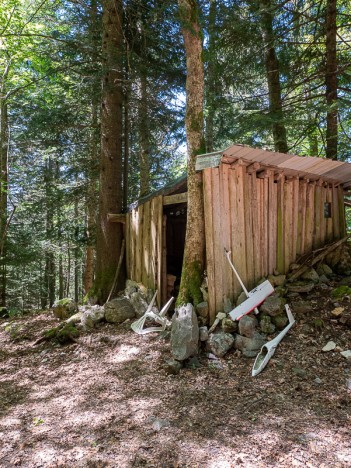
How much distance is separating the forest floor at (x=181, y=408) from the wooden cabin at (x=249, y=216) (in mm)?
1140

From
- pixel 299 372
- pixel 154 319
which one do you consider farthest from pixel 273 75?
pixel 299 372

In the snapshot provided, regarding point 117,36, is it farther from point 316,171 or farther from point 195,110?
point 316,171

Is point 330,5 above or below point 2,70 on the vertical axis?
below

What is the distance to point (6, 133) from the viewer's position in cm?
1041

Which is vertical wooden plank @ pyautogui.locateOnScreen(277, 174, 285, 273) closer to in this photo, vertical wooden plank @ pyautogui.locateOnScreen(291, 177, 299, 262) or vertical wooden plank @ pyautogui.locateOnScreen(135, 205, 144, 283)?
vertical wooden plank @ pyautogui.locateOnScreen(291, 177, 299, 262)

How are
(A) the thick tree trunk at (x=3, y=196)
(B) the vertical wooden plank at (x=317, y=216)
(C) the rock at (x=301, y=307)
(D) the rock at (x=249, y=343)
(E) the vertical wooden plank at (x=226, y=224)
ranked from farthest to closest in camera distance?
(A) the thick tree trunk at (x=3, y=196)
(B) the vertical wooden plank at (x=317, y=216)
(E) the vertical wooden plank at (x=226, y=224)
(C) the rock at (x=301, y=307)
(D) the rock at (x=249, y=343)

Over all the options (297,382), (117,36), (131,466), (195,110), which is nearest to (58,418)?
(131,466)

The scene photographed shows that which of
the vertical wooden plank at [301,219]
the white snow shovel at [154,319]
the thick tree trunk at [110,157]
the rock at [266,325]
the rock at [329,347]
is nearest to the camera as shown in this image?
the rock at [329,347]

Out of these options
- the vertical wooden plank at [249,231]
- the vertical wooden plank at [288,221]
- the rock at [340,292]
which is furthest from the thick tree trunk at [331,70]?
the rock at [340,292]

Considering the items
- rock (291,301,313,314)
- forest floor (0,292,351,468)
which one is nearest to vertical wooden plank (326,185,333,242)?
forest floor (0,292,351,468)

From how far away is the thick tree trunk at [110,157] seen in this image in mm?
7242

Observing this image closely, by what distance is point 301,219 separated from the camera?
6.05m

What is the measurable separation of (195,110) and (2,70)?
299 inches

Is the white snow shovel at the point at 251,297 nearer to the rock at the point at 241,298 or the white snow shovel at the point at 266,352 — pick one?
the rock at the point at 241,298
